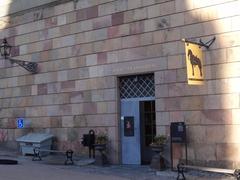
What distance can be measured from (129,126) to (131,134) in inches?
10.2

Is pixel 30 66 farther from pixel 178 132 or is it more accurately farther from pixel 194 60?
pixel 194 60

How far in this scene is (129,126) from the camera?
1540 centimetres

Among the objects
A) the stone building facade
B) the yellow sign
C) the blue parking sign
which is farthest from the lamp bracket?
the yellow sign

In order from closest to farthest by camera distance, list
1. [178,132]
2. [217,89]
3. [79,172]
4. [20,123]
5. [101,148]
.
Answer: [217,89], [178,132], [79,172], [101,148], [20,123]

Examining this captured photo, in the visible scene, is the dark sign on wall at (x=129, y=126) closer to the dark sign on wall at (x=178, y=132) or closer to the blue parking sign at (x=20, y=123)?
the dark sign on wall at (x=178, y=132)

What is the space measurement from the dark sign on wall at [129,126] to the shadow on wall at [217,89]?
7.07ft

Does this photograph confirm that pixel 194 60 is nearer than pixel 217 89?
Yes

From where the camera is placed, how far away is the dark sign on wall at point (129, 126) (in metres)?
15.4

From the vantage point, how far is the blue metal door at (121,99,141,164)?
15305 millimetres

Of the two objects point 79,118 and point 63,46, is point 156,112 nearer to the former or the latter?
point 79,118

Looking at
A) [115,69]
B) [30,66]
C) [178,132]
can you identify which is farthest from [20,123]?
[178,132]

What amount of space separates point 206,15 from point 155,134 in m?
4.01

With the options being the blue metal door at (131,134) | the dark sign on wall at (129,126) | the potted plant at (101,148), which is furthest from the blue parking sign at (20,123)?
the dark sign on wall at (129,126)

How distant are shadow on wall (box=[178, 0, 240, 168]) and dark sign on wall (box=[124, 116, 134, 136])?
7.07 ft
